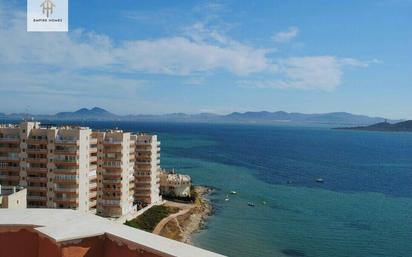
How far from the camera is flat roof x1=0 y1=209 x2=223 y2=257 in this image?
505 centimetres

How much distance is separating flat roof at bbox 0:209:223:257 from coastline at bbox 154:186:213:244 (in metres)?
41.6

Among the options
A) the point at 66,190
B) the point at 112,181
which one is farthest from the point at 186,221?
the point at 66,190

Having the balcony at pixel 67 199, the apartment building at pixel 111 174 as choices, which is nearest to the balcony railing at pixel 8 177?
the balcony at pixel 67 199

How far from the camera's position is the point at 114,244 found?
5555 millimetres

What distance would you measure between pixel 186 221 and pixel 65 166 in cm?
1744

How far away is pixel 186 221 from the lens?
55312 mm

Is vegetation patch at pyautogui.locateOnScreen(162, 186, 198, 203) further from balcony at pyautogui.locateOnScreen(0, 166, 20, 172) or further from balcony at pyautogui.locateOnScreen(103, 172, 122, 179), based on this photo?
balcony at pyautogui.locateOnScreen(0, 166, 20, 172)

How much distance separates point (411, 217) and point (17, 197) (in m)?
52.4

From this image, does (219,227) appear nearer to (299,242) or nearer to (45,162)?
(299,242)

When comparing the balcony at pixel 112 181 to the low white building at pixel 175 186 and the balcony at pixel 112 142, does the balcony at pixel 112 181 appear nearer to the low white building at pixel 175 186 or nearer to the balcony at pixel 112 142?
the balcony at pixel 112 142

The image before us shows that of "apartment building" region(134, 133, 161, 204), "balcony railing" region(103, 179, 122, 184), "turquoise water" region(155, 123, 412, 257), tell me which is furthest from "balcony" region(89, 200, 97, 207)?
"turquoise water" region(155, 123, 412, 257)

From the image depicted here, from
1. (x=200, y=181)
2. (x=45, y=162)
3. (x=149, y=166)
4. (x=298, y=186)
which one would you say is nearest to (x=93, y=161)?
(x=45, y=162)

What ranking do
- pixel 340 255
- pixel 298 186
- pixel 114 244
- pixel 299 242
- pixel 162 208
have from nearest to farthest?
pixel 114 244 → pixel 340 255 → pixel 299 242 → pixel 162 208 → pixel 298 186

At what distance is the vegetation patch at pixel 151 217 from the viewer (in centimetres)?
4947
